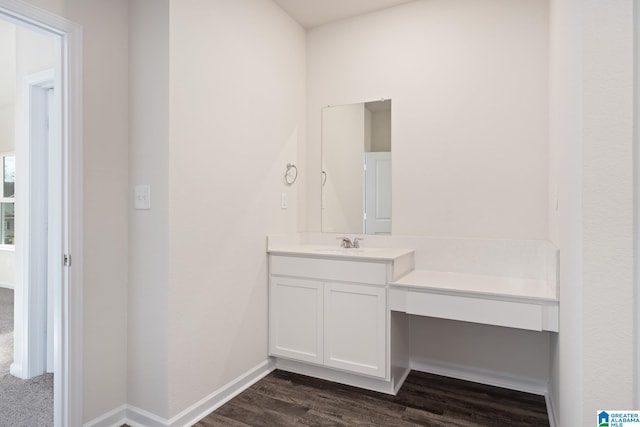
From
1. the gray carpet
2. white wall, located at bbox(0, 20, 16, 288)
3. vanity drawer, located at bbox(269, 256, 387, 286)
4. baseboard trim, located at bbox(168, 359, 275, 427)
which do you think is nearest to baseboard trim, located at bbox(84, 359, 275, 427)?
baseboard trim, located at bbox(168, 359, 275, 427)

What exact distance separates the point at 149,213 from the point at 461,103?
2172 mm

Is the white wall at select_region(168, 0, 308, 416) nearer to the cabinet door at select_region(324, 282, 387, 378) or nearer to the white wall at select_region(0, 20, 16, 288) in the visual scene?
the cabinet door at select_region(324, 282, 387, 378)

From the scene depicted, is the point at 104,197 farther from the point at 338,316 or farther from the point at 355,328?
the point at 355,328

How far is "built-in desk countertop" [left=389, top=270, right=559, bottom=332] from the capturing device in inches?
75.3

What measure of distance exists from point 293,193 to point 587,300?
85.5 inches

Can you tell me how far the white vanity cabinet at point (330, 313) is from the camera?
231 centimetres

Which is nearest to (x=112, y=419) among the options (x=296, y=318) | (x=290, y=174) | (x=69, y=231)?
(x=69, y=231)

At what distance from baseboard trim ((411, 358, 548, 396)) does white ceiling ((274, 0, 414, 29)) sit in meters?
2.71

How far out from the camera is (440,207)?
2654 millimetres

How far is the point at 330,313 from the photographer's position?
96.9 inches

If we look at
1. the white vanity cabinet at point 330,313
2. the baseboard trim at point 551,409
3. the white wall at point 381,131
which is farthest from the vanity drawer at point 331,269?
the baseboard trim at point 551,409

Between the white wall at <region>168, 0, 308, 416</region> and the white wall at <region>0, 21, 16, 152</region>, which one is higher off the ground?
the white wall at <region>0, 21, 16, 152</region>

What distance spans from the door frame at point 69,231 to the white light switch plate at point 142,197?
273mm

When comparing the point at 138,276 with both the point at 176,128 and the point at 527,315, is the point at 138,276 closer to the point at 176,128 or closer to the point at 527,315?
the point at 176,128
